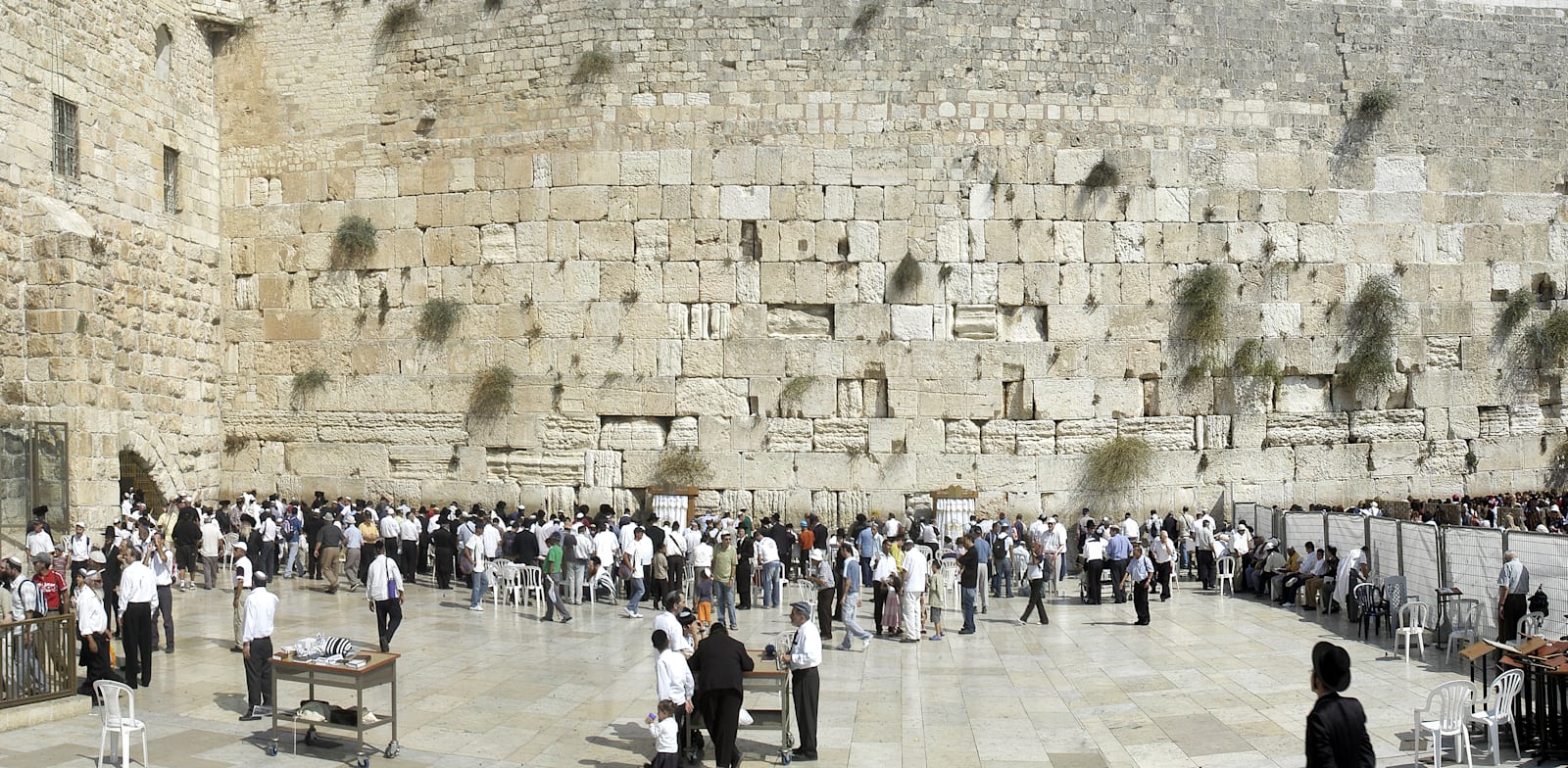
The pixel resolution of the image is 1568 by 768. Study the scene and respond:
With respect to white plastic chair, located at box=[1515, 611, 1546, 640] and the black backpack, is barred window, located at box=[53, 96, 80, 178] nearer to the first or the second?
white plastic chair, located at box=[1515, 611, 1546, 640]

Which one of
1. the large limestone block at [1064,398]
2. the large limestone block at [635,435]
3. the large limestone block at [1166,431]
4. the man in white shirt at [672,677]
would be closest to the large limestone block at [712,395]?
the large limestone block at [635,435]

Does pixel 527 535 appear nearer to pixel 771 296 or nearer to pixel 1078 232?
pixel 771 296

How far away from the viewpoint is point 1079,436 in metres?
16.8

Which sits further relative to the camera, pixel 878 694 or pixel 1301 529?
pixel 1301 529

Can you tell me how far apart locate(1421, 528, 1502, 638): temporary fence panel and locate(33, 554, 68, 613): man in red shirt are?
1195cm

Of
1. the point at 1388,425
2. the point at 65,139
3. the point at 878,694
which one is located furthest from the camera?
the point at 1388,425

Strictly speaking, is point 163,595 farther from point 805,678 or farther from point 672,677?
point 805,678

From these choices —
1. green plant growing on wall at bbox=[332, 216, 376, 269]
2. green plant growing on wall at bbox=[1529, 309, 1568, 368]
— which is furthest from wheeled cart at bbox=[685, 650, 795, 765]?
green plant growing on wall at bbox=[1529, 309, 1568, 368]


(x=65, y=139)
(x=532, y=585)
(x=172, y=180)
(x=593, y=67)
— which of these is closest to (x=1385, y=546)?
(x=532, y=585)

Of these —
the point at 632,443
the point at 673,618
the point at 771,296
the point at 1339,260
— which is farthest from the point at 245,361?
the point at 1339,260

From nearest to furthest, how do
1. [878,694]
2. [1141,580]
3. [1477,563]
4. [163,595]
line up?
[878,694]
[163,595]
[1477,563]
[1141,580]

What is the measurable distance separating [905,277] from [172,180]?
11.0 meters

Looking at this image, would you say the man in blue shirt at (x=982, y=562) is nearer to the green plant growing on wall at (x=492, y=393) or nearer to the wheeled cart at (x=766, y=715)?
the wheeled cart at (x=766, y=715)

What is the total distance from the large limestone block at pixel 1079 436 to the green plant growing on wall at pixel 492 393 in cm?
806
